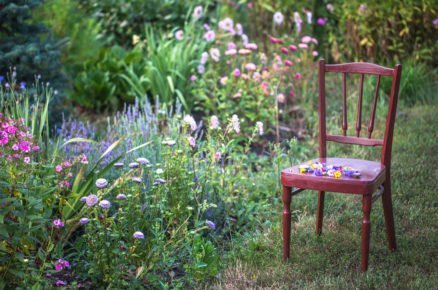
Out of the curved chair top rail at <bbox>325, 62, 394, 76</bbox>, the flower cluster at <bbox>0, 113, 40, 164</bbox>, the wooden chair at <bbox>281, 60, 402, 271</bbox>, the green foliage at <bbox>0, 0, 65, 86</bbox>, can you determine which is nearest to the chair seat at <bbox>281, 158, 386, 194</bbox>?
the wooden chair at <bbox>281, 60, 402, 271</bbox>

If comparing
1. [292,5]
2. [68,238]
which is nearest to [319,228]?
[68,238]

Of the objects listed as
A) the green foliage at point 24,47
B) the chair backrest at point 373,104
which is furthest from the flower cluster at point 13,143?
the green foliage at point 24,47

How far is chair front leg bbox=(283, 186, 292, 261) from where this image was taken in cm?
345

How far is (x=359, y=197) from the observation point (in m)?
4.52

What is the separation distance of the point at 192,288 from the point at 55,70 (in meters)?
2.91

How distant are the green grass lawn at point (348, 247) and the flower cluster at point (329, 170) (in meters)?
0.53

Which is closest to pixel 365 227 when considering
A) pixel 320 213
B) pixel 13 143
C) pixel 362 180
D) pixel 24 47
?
pixel 362 180

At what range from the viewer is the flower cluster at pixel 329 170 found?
329 cm

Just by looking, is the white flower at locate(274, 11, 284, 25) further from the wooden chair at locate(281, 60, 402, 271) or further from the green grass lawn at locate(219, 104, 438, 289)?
the wooden chair at locate(281, 60, 402, 271)

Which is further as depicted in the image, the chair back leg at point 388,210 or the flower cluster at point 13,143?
the chair back leg at point 388,210

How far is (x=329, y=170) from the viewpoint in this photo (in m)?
3.34

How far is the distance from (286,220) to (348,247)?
0.51 meters

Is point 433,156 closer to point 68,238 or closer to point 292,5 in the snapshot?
point 68,238

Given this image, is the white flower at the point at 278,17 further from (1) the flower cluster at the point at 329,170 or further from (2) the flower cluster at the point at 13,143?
(2) the flower cluster at the point at 13,143
